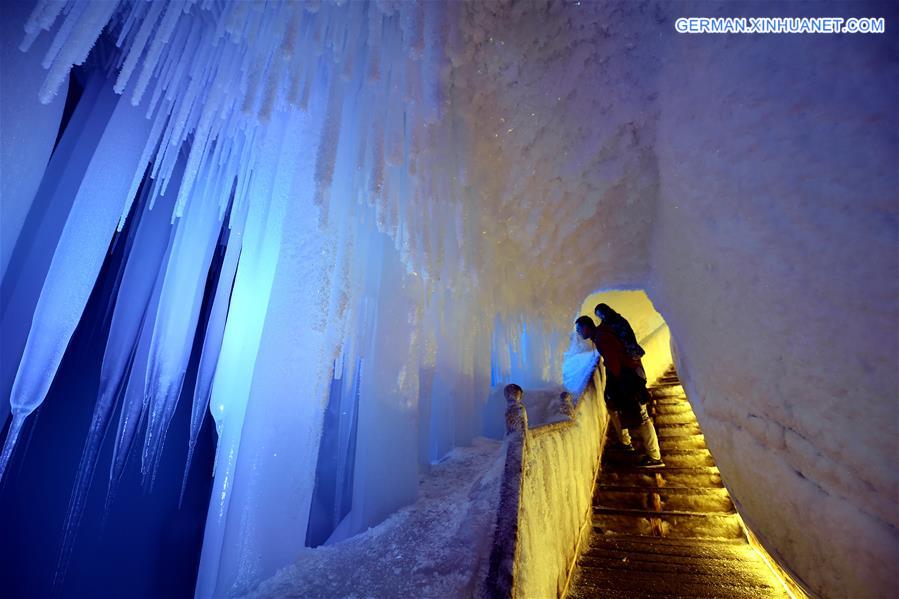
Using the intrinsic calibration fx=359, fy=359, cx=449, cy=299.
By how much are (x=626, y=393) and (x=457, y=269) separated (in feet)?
8.59

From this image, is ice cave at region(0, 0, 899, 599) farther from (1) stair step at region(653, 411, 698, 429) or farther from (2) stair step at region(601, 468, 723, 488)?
(1) stair step at region(653, 411, 698, 429)

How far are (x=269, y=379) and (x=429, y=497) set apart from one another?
4.66 ft

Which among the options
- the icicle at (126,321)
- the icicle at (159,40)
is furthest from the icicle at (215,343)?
the icicle at (159,40)

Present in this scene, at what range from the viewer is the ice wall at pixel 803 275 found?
5.07 ft

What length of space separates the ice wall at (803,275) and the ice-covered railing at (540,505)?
3.96ft

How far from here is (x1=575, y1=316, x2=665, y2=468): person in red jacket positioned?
429 centimetres

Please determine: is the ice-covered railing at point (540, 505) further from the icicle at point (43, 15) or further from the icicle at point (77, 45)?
the icicle at point (43, 15)

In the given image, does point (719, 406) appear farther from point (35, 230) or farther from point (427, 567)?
point (35, 230)

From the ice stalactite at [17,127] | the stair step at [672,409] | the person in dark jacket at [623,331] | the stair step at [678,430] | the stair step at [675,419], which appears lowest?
the stair step at [678,430]

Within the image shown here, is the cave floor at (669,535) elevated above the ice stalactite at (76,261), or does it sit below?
below

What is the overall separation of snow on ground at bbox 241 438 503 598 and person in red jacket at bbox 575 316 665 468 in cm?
267

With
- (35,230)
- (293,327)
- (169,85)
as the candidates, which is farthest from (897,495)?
(35,230)

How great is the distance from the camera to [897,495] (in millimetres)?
1491

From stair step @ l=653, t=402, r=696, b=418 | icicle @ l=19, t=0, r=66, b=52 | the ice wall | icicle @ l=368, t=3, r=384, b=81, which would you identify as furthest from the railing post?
stair step @ l=653, t=402, r=696, b=418
